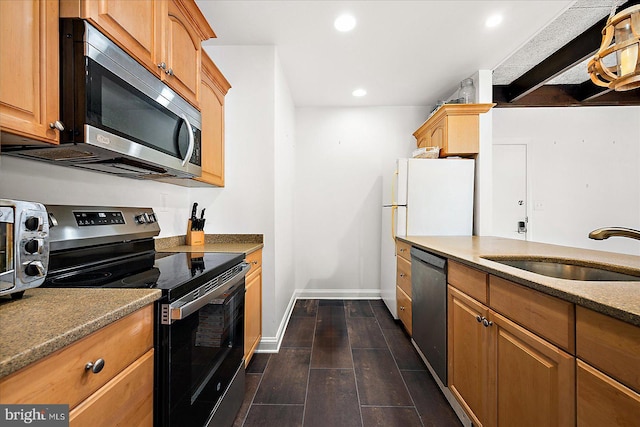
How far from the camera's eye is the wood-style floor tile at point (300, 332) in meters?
2.53

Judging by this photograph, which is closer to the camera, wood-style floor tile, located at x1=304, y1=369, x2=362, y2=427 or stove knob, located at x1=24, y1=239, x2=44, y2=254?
stove knob, located at x1=24, y1=239, x2=44, y2=254

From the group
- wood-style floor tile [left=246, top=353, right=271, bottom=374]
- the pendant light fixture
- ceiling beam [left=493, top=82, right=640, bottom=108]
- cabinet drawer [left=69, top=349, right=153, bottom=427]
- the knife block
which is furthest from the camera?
ceiling beam [left=493, top=82, right=640, bottom=108]

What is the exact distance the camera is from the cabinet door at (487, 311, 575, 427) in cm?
90

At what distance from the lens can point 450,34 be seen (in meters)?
2.36

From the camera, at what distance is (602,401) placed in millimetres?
773

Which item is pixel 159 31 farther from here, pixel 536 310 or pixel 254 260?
pixel 536 310

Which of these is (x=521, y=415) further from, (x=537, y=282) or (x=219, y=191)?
(x=219, y=191)

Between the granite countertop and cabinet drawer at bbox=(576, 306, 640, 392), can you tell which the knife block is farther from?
cabinet drawer at bbox=(576, 306, 640, 392)

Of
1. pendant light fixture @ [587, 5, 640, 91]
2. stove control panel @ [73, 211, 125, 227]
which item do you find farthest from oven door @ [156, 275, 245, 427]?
pendant light fixture @ [587, 5, 640, 91]

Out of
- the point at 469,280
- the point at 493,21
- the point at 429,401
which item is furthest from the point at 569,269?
the point at 493,21

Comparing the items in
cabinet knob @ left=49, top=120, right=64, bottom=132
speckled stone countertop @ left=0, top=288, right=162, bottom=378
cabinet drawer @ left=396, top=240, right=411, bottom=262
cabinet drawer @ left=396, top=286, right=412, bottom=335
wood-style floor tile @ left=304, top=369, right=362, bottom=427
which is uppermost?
cabinet knob @ left=49, top=120, right=64, bottom=132

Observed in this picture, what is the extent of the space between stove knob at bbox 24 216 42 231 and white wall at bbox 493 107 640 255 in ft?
14.8

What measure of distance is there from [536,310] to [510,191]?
3414mm

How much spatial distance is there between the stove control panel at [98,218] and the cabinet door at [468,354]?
6.18ft
